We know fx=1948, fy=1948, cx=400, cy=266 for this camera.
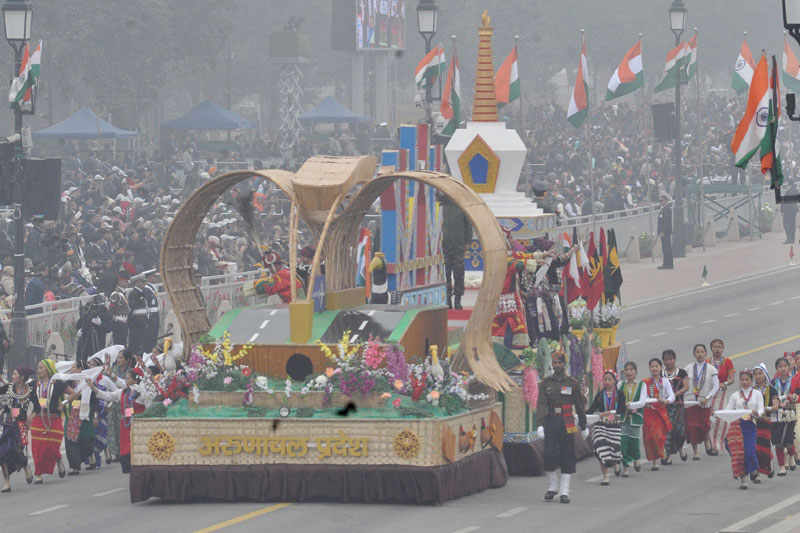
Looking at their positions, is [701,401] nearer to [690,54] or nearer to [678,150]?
[678,150]

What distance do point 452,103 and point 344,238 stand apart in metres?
15.4

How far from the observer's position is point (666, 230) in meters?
49.5

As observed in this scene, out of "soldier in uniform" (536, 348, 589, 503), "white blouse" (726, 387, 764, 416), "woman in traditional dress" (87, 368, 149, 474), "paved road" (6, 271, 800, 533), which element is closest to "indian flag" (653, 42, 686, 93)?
"paved road" (6, 271, 800, 533)

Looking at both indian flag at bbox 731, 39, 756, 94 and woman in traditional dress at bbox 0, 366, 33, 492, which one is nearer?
woman in traditional dress at bbox 0, 366, 33, 492

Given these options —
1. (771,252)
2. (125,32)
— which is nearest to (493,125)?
(771,252)

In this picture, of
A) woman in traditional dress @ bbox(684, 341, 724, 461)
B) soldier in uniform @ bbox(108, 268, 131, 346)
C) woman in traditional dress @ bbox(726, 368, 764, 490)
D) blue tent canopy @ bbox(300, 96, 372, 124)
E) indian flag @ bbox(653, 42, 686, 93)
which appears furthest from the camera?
blue tent canopy @ bbox(300, 96, 372, 124)

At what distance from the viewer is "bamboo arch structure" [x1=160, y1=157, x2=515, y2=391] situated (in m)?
22.0

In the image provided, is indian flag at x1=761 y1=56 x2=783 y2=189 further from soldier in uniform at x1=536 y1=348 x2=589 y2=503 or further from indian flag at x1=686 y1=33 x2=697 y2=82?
indian flag at x1=686 y1=33 x2=697 y2=82

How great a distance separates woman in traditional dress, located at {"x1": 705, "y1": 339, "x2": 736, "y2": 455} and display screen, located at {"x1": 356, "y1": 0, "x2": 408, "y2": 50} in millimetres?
54482

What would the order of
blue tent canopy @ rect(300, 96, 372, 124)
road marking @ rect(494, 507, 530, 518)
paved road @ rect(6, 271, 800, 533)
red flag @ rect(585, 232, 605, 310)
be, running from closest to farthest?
paved road @ rect(6, 271, 800, 533), road marking @ rect(494, 507, 530, 518), red flag @ rect(585, 232, 605, 310), blue tent canopy @ rect(300, 96, 372, 124)

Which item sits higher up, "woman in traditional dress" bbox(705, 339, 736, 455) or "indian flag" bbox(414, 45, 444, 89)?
"indian flag" bbox(414, 45, 444, 89)

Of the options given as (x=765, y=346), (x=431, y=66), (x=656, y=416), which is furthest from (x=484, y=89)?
(x=765, y=346)

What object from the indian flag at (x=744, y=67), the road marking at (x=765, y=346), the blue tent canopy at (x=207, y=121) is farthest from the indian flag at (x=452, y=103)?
the blue tent canopy at (x=207, y=121)

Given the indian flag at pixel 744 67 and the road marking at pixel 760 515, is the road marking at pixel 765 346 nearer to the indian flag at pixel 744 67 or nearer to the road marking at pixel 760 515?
the indian flag at pixel 744 67
